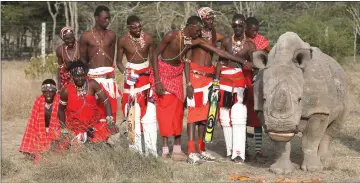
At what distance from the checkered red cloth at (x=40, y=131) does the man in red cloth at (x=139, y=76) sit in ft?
3.02

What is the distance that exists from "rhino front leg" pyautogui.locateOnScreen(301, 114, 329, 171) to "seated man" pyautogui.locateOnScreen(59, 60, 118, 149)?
7.79ft

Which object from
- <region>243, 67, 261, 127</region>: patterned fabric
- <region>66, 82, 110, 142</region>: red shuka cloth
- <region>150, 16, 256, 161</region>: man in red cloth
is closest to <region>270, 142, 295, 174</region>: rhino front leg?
<region>243, 67, 261, 127</region>: patterned fabric

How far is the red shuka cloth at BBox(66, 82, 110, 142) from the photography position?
23.8 feet

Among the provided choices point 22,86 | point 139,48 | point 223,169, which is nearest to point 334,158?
point 223,169

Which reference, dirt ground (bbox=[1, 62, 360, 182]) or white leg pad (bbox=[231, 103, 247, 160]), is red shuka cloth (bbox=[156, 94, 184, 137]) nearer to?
dirt ground (bbox=[1, 62, 360, 182])

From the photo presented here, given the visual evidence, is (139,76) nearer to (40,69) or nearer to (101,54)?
(101,54)

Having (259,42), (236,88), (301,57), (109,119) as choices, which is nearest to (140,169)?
(109,119)

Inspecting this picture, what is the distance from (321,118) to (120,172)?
237 cm

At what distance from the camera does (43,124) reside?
7.48 m

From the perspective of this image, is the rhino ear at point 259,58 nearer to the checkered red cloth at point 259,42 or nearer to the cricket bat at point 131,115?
the checkered red cloth at point 259,42

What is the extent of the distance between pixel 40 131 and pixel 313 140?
3.44 metres

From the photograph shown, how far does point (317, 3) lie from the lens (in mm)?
26312

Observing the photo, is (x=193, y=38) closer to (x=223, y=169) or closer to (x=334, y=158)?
(x=223, y=169)

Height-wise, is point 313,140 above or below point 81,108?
below
